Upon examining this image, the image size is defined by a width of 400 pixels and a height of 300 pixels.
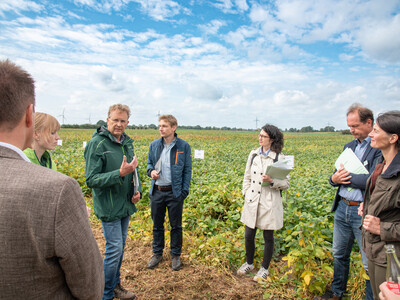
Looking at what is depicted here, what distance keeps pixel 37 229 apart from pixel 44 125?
5.65 ft

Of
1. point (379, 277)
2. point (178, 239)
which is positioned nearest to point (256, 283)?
point (178, 239)

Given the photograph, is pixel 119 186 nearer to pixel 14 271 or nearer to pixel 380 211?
pixel 14 271

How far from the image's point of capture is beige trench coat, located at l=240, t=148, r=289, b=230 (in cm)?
331

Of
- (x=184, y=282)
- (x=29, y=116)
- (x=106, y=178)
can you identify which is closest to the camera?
(x=29, y=116)

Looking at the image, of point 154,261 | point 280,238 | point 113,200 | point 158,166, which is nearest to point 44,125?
point 113,200

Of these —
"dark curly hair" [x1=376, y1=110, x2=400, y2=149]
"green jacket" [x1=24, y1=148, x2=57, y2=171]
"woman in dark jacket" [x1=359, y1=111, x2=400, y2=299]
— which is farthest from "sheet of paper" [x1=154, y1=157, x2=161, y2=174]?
"dark curly hair" [x1=376, y1=110, x2=400, y2=149]

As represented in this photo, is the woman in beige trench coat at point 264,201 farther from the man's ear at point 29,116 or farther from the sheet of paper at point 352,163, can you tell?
the man's ear at point 29,116

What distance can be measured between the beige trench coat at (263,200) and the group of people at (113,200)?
1 centimetres

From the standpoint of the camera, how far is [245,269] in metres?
3.48

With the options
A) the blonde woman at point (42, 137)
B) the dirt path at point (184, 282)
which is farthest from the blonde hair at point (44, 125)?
the dirt path at point (184, 282)

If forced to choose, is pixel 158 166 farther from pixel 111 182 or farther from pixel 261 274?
pixel 261 274

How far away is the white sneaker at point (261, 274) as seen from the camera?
10.8ft

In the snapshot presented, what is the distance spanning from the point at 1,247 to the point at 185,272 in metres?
3.00

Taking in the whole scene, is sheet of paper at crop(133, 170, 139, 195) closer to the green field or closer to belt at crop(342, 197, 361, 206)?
the green field
